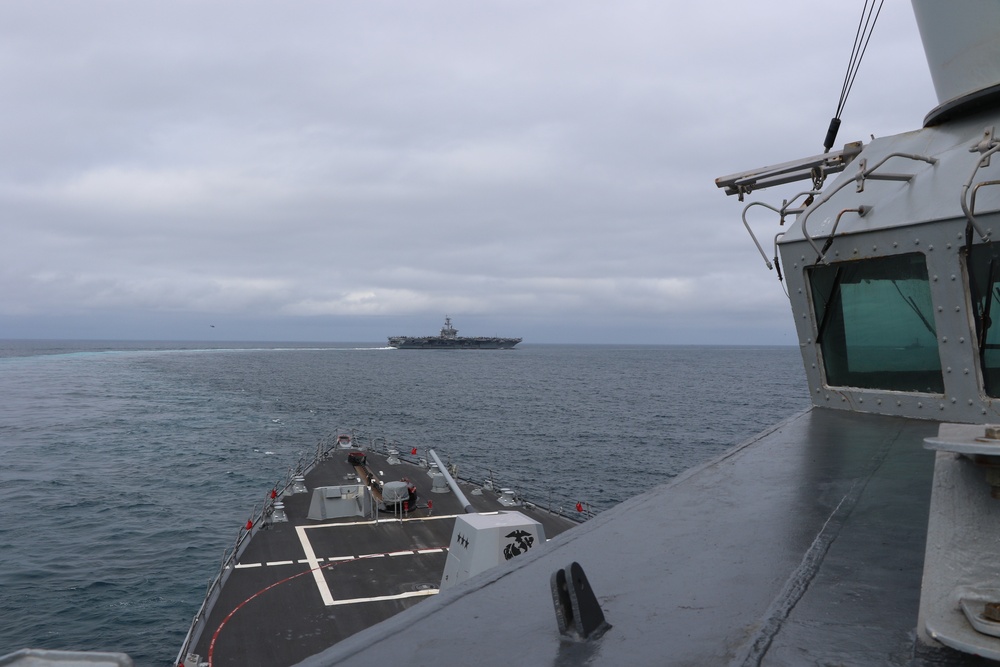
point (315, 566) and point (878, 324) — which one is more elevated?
point (878, 324)

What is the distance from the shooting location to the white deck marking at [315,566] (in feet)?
49.1

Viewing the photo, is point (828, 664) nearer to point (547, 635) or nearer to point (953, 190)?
point (547, 635)

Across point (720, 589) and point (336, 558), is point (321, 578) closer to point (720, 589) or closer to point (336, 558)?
point (336, 558)

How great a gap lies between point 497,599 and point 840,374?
655 centimetres

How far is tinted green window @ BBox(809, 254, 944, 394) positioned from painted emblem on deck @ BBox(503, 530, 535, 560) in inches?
235

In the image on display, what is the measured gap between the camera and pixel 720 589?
107 inches

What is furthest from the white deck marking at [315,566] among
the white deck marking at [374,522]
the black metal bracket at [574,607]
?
the black metal bracket at [574,607]

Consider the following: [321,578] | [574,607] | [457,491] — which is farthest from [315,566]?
[574,607]

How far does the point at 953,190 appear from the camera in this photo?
6332 mm

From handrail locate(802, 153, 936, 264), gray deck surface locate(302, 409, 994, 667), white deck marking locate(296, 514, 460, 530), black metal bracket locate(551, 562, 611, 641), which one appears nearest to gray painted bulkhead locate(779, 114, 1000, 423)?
handrail locate(802, 153, 936, 264)

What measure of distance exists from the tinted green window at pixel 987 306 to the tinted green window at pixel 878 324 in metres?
0.42

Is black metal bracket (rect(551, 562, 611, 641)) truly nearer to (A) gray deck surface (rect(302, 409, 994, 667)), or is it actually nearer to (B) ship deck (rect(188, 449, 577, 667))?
(A) gray deck surface (rect(302, 409, 994, 667))

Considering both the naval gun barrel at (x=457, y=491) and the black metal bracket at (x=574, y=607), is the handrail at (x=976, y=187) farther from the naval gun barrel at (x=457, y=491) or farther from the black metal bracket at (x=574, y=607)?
the naval gun barrel at (x=457, y=491)

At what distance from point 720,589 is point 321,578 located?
1497 centimetres
